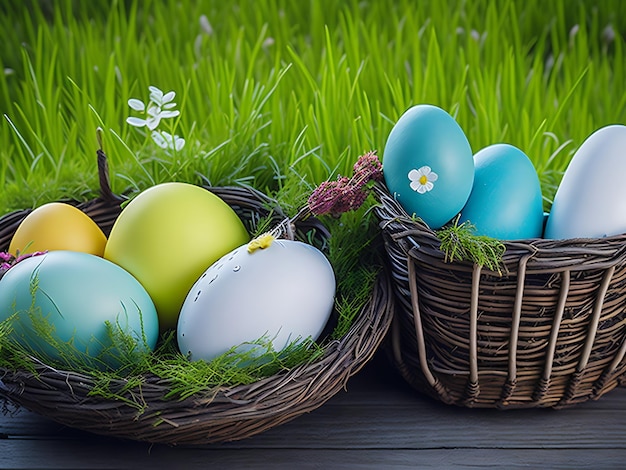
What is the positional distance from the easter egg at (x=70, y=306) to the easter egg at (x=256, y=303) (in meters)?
0.08

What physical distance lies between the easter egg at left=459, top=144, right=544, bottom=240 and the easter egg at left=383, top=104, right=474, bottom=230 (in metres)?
0.03

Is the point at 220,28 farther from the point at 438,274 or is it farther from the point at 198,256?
the point at 438,274

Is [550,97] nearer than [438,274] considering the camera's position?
No

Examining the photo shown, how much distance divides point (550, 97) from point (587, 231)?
738 mm

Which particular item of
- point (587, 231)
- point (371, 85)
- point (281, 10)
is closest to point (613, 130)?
point (587, 231)

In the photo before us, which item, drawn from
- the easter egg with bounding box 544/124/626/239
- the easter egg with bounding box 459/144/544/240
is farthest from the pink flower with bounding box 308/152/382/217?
the easter egg with bounding box 544/124/626/239

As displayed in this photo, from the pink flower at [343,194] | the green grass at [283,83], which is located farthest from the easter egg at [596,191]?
the green grass at [283,83]

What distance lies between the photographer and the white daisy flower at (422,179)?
104 cm

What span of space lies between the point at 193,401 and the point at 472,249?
0.39 metres

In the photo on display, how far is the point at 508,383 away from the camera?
1.04m

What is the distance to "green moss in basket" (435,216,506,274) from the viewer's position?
3.02ft

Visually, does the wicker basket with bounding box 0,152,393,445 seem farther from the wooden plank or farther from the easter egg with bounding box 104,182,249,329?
the easter egg with bounding box 104,182,249,329

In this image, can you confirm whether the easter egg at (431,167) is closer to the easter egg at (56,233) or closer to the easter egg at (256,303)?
the easter egg at (256,303)

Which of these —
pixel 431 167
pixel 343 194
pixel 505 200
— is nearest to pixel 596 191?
pixel 505 200
